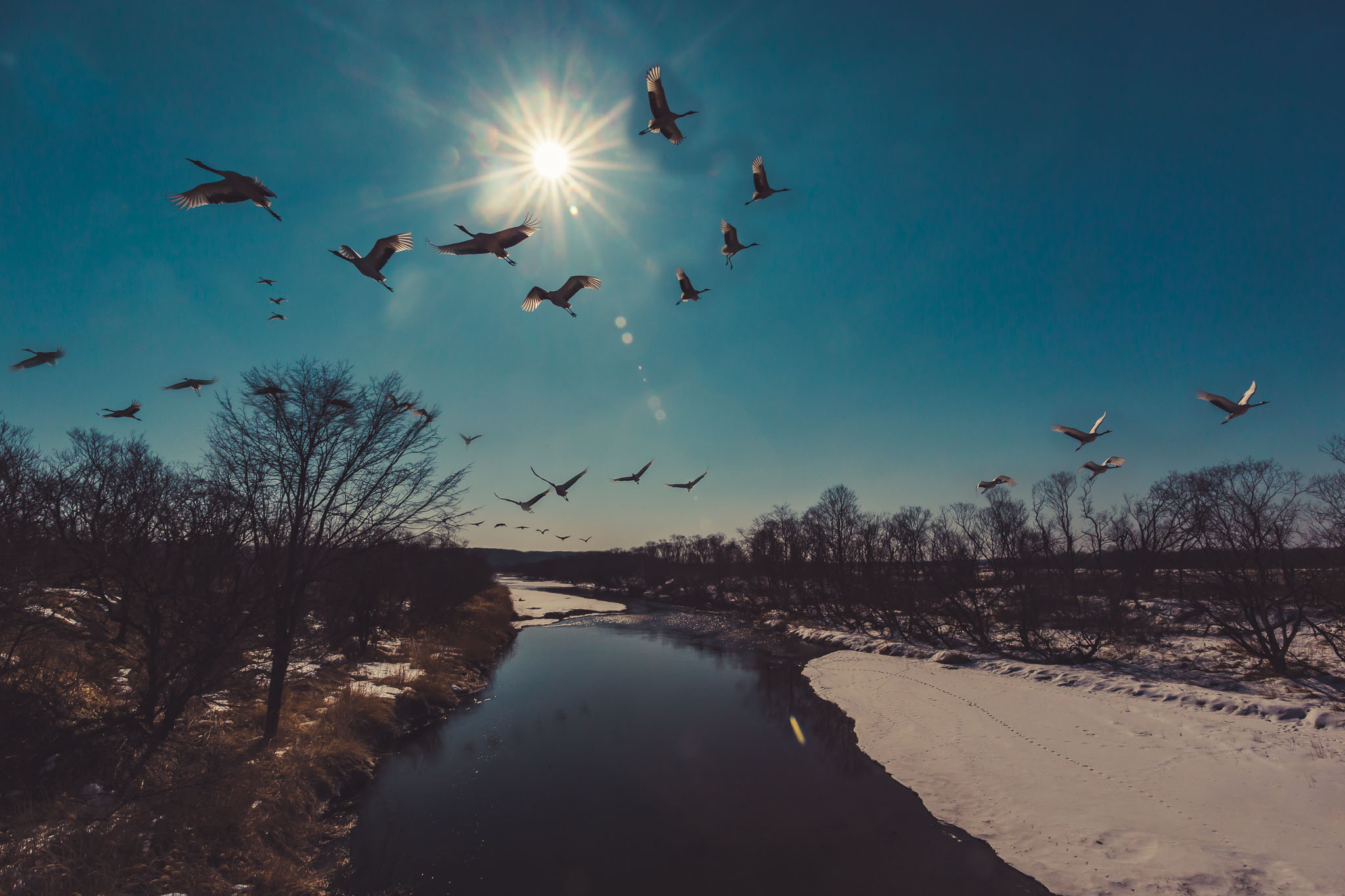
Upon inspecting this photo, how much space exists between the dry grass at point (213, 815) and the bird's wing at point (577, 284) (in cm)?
1083

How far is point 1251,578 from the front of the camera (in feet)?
79.9

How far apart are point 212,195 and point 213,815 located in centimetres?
1013

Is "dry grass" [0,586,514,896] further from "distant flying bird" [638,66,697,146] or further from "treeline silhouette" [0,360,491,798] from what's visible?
"distant flying bird" [638,66,697,146]

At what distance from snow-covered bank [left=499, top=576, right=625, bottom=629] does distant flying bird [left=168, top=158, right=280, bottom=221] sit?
40.9m

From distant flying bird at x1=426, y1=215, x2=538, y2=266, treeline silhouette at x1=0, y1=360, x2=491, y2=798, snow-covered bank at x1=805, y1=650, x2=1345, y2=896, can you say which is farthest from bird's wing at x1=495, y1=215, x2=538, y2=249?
snow-covered bank at x1=805, y1=650, x2=1345, y2=896

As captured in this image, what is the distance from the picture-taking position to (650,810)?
12.1m

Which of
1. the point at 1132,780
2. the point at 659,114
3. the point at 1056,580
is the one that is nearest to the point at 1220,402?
the point at 1132,780

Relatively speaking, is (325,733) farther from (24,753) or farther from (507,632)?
(507,632)

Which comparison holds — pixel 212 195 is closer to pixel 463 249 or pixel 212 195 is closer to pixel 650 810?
pixel 463 249

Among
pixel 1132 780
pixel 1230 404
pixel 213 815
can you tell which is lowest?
pixel 1132 780

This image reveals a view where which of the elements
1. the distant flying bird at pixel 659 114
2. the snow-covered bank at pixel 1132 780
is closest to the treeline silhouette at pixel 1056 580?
the snow-covered bank at pixel 1132 780

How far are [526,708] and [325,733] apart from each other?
24.8 feet

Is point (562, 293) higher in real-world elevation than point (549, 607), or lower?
higher

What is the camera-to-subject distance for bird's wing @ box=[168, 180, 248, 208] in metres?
8.33
